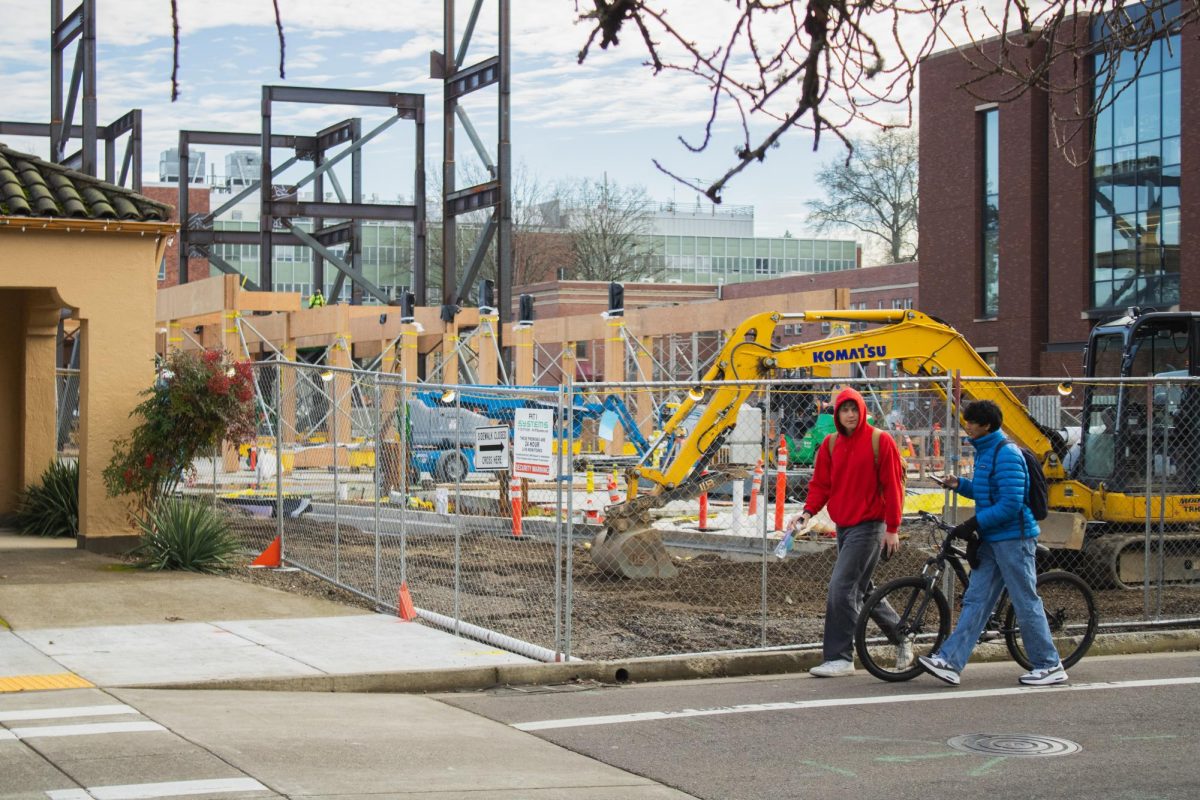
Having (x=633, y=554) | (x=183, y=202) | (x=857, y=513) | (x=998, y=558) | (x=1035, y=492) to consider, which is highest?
(x=183, y=202)

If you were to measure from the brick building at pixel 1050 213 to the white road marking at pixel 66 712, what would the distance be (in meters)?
37.9

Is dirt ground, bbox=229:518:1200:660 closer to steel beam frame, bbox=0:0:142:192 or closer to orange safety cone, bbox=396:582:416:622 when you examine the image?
orange safety cone, bbox=396:582:416:622

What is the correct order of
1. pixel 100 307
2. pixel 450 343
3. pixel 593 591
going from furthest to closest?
pixel 450 343 < pixel 100 307 < pixel 593 591

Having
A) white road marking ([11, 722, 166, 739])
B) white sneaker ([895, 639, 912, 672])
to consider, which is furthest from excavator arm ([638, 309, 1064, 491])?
white road marking ([11, 722, 166, 739])

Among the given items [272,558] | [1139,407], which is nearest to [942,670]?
[1139,407]

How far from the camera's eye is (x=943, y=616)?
1059 centimetres

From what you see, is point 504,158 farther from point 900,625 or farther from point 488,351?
point 900,625

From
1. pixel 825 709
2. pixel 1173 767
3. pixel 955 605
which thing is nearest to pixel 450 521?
pixel 955 605

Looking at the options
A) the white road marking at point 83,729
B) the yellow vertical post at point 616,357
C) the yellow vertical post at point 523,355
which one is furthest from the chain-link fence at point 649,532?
the yellow vertical post at point 616,357

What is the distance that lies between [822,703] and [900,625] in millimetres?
1096

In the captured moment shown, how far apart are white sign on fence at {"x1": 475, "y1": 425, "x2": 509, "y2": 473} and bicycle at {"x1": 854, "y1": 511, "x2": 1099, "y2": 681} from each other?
3.27m

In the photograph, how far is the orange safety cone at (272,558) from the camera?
15688 mm

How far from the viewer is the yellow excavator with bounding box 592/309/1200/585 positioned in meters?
15.1

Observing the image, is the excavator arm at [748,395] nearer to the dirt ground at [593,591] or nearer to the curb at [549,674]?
the dirt ground at [593,591]
